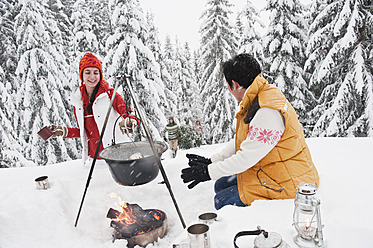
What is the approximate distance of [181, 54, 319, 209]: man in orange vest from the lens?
6.69ft

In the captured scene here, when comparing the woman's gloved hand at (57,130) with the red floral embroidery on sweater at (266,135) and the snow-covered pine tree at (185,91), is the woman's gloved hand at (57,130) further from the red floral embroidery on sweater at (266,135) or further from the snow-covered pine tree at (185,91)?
the snow-covered pine tree at (185,91)

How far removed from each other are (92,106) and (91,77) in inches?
17.8

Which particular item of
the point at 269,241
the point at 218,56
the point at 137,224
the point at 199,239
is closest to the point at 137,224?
the point at 137,224

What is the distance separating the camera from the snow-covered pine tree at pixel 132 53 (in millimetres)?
10273

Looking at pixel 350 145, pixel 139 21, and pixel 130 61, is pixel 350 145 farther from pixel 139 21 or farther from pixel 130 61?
pixel 139 21

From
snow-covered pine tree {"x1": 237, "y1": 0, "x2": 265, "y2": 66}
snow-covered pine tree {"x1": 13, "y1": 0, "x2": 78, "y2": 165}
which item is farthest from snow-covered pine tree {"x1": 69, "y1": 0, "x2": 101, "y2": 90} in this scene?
snow-covered pine tree {"x1": 237, "y1": 0, "x2": 265, "y2": 66}

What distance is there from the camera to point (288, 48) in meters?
11.7

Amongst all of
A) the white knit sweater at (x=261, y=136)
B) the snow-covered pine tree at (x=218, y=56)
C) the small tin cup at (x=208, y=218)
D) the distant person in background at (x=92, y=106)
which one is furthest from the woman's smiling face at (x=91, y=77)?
the snow-covered pine tree at (x=218, y=56)

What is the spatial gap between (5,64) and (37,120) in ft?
13.2

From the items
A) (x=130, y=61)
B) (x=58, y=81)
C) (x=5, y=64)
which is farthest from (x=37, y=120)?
(x=130, y=61)

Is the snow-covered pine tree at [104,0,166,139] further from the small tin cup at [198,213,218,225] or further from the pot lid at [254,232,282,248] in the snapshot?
the pot lid at [254,232,282,248]

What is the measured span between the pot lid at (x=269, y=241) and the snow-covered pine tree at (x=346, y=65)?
31.4ft

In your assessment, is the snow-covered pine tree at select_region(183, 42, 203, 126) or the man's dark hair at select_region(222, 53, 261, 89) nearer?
the man's dark hair at select_region(222, 53, 261, 89)

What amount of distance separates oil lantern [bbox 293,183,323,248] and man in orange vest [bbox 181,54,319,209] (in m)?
0.59
